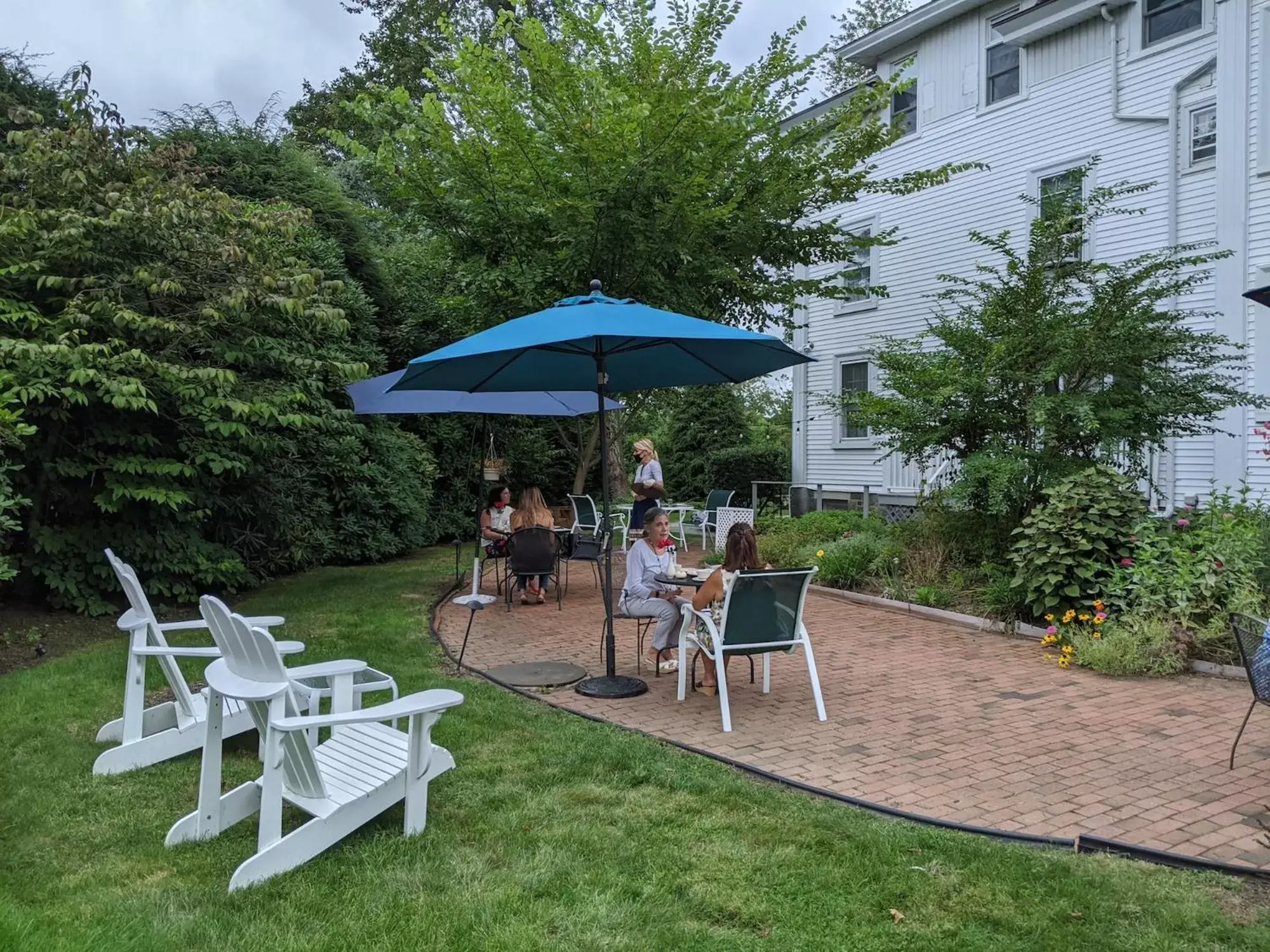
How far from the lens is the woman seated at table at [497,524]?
9305 millimetres

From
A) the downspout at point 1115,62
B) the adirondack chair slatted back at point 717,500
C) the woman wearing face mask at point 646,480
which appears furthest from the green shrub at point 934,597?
the downspout at point 1115,62

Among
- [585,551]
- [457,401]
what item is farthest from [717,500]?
[457,401]

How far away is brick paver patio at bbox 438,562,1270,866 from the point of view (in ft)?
12.5

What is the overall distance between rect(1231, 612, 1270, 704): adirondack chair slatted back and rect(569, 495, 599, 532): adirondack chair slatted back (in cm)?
951

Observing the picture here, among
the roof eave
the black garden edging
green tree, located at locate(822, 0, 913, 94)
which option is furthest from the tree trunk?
green tree, located at locate(822, 0, 913, 94)

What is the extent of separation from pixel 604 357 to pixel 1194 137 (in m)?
10.9

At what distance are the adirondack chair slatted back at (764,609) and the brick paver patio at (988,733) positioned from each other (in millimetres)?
439

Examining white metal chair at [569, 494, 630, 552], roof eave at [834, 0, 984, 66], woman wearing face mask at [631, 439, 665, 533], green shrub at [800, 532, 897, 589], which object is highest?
roof eave at [834, 0, 984, 66]

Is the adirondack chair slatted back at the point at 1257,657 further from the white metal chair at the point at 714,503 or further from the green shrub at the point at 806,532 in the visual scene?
the white metal chair at the point at 714,503

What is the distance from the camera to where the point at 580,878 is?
3107mm

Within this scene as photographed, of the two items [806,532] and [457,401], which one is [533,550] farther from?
[806,532]

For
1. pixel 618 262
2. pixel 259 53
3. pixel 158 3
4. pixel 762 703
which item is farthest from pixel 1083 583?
pixel 259 53

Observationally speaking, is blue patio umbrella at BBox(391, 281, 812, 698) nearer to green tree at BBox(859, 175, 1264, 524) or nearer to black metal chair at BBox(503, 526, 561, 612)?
black metal chair at BBox(503, 526, 561, 612)

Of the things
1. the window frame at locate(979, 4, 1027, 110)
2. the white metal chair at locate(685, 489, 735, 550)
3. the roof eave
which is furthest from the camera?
the roof eave
